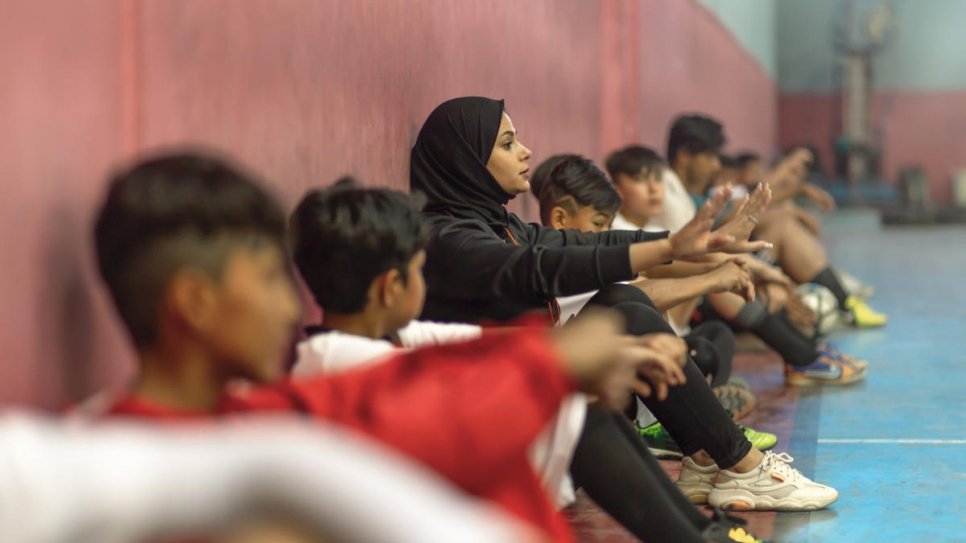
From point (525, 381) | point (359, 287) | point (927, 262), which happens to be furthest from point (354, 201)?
point (927, 262)

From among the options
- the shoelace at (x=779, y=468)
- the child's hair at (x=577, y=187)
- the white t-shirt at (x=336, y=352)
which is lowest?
the shoelace at (x=779, y=468)

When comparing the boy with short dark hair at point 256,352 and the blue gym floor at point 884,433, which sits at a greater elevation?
the boy with short dark hair at point 256,352

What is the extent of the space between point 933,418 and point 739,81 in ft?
31.4

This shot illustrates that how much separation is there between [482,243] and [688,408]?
0.59 meters

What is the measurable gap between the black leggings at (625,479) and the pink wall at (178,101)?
2.69ft

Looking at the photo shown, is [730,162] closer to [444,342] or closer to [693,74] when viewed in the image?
[693,74]

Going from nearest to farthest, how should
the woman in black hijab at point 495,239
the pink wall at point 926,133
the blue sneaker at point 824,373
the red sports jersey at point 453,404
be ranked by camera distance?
the red sports jersey at point 453,404, the woman in black hijab at point 495,239, the blue sneaker at point 824,373, the pink wall at point 926,133

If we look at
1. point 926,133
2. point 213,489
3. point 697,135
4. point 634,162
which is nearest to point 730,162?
point 697,135

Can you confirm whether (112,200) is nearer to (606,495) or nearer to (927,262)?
(606,495)

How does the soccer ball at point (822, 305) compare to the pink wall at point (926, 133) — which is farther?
the pink wall at point (926, 133)

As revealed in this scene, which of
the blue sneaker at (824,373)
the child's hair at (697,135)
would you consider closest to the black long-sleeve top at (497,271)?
the blue sneaker at (824,373)

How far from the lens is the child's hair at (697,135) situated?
5.98m

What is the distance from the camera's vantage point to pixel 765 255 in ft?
19.8

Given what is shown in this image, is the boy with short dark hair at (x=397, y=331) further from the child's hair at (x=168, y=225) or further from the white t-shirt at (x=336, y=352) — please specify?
the child's hair at (x=168, y=225)
